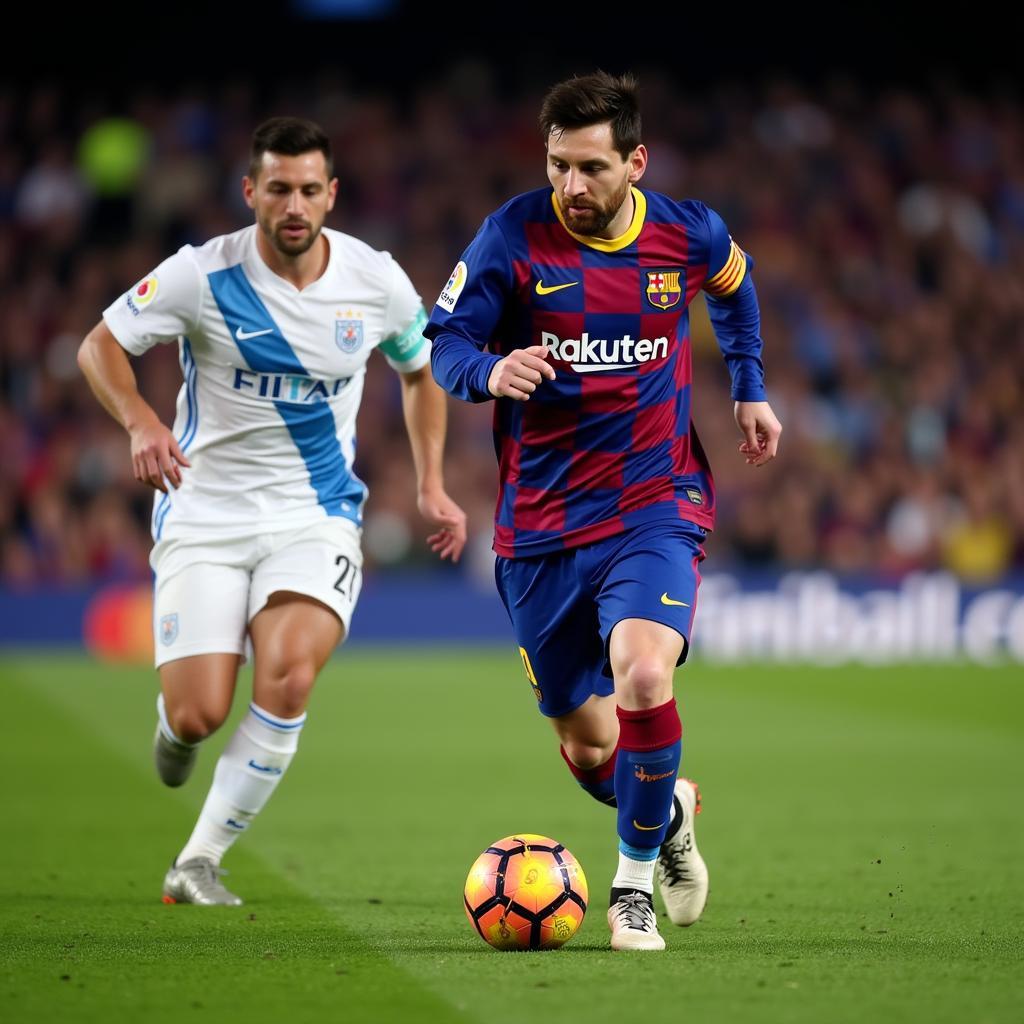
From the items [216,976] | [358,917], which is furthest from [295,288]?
[216,976]

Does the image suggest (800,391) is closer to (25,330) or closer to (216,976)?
(25,330)

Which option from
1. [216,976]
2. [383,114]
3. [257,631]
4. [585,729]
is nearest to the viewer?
[216,976]

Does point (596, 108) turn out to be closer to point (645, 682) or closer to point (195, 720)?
point (645, 682)

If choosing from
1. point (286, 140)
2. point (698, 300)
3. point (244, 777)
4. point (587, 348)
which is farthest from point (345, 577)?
point (698, 300)

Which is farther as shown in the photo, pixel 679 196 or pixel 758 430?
pixel 679 196

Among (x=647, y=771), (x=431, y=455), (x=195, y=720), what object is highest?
(x=431, y=455)

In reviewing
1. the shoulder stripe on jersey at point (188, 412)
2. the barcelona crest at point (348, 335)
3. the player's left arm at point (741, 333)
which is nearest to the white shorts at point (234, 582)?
the shoulder stripe on jersey at point (188, 412)

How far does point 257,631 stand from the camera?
6438 millimetres

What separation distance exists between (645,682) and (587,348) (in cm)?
111

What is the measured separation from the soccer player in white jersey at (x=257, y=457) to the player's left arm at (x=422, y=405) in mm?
12

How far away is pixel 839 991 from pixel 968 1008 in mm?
349

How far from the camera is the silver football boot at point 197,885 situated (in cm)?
630

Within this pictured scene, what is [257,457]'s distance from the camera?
21.8ft

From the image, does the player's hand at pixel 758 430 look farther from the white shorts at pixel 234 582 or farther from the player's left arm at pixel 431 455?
the white shorts at pixel 234 582
